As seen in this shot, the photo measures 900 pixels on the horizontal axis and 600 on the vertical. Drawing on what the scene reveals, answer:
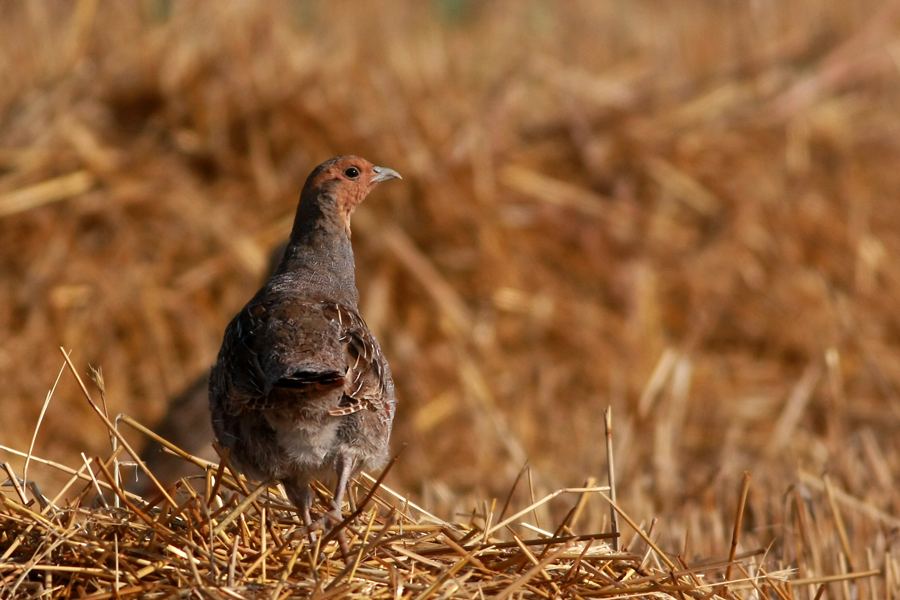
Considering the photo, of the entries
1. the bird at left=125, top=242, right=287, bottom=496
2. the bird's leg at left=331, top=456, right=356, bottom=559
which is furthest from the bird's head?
the bird at left=125, top=242, right=287, bottom=496

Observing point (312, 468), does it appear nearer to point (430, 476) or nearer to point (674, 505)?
point (674, 505)

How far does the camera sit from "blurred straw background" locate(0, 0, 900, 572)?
6801 mm

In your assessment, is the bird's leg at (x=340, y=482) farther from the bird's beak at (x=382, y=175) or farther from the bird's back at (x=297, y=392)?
the bird's beak at (x=382, y=175)

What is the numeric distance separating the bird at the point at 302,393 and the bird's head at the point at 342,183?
37cm

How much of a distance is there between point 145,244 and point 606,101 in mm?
3715

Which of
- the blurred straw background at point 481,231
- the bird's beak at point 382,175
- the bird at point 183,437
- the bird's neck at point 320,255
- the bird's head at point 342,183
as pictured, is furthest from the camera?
the blurred straw background at point 481,231

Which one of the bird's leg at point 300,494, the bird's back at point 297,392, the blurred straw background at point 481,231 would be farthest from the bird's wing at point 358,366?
the blurred straw background at point 481,231

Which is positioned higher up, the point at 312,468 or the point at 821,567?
the point at 312,468

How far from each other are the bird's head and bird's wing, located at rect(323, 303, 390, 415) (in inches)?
19.6

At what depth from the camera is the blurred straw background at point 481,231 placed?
6801 millimetres

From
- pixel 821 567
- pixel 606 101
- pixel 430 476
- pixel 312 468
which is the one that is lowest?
pixel 430 476

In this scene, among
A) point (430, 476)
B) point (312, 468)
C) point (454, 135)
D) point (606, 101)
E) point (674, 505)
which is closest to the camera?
point (312, 468)

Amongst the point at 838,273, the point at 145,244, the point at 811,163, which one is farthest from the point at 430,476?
the point at 811,163

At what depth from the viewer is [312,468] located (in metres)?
3.18
